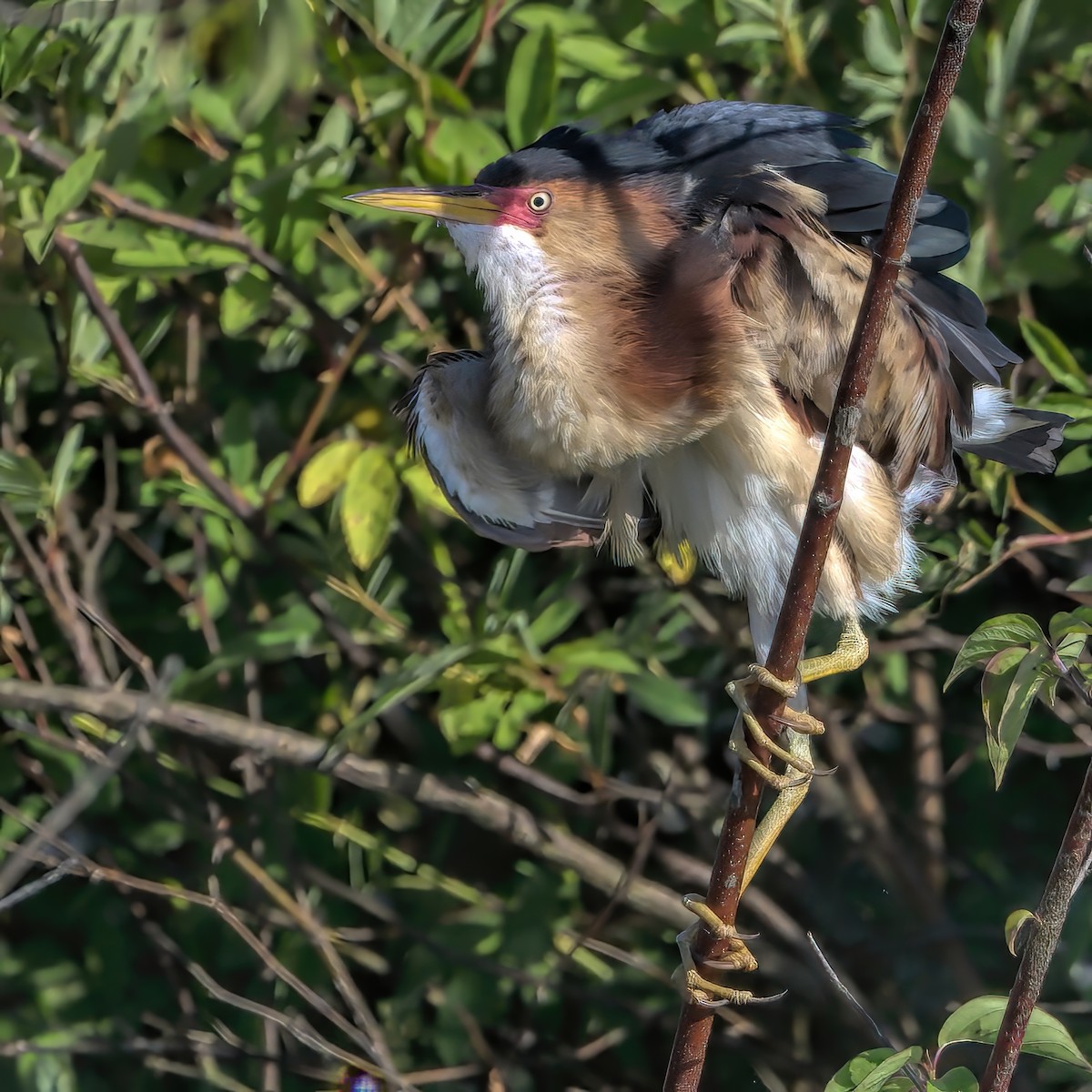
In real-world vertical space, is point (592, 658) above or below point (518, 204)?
below

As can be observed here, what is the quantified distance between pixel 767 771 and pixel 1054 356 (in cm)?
84

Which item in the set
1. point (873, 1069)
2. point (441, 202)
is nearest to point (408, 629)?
point (441, 202)

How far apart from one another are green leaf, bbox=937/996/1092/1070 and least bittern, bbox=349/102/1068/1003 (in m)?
0.49

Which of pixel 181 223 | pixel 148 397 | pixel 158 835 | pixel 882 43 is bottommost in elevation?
pixel 158 835

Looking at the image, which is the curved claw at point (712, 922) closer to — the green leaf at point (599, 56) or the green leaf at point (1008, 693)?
the green leaf at point (1008, 693)

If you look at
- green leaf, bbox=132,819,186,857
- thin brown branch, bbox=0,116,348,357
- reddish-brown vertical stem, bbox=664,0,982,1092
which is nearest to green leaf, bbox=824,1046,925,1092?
reddish-brown vertical stem, bbox=664,0,982,1092

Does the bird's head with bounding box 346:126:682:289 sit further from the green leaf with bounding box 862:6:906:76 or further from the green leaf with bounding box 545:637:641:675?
the green leaf with bounding box 545:637:641:675

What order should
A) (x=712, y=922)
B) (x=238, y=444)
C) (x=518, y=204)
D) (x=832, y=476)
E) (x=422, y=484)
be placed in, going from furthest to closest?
1. (x=238, y=444)
2. (x=422, y=484)
3. (x=518, y=204)
4. (x=712, y=922)
5. (x=832, y=476)

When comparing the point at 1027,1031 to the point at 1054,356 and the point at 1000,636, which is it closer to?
the point at 1000,636

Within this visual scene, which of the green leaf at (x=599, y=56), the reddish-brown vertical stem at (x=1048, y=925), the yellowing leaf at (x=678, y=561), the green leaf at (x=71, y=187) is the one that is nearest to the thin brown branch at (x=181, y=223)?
the green leaf at (x=71, y=187)

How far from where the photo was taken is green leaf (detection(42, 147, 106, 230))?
1904mm

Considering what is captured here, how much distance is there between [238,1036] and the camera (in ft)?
8.82

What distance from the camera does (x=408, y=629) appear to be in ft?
8.02

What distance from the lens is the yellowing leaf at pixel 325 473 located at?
218 cm
